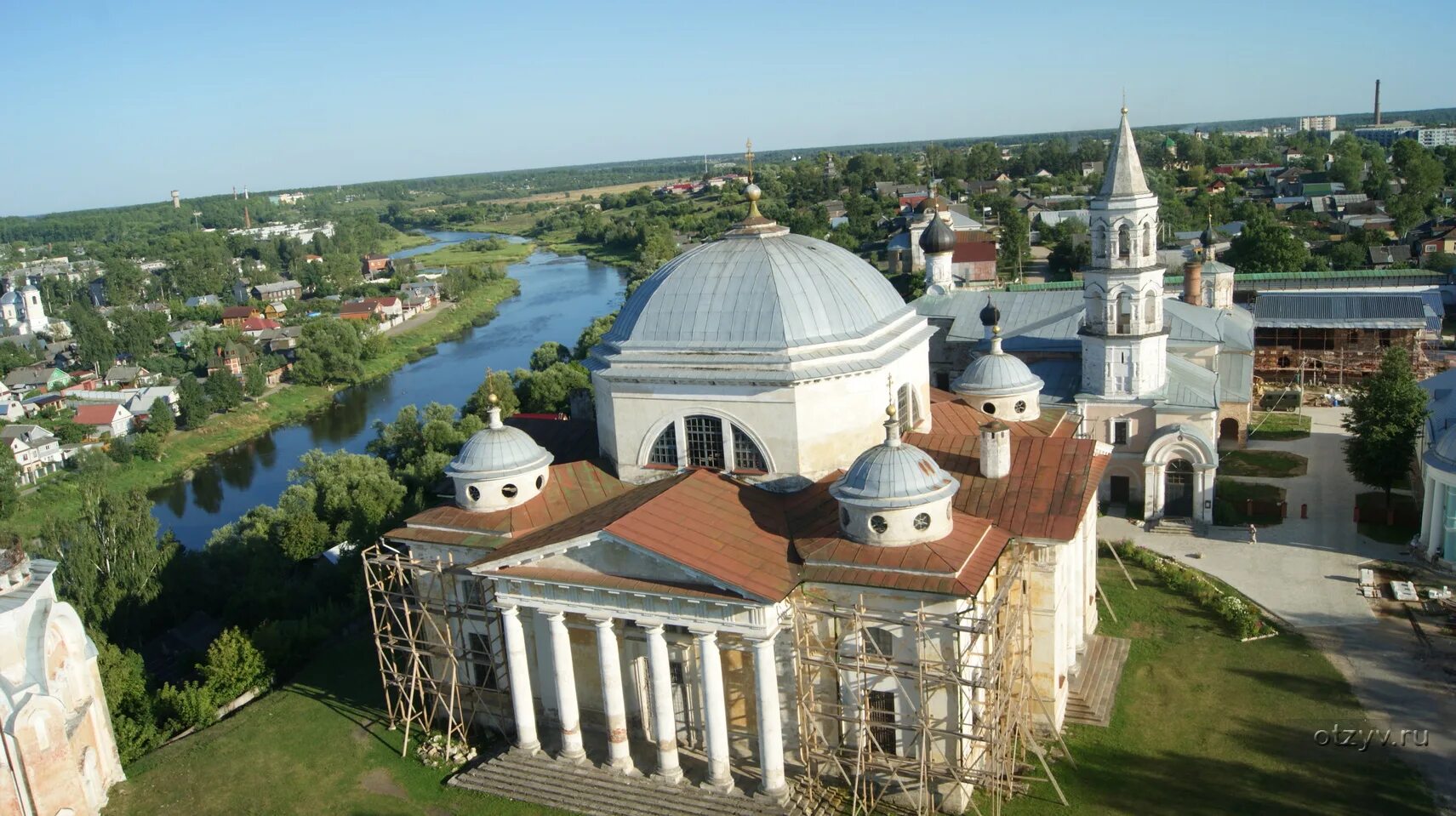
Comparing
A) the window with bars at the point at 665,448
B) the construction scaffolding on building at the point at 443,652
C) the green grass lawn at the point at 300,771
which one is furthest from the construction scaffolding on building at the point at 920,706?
the construction scaffolding on building at the point at 443,652

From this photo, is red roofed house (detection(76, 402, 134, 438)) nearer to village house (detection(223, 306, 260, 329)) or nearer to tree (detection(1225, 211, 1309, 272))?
village house (detection(223, 306, 260, 329))

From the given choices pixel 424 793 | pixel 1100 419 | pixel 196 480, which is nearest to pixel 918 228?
pixel 1100 419

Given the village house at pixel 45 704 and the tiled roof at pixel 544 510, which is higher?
the tiled roof at pixel 544 510

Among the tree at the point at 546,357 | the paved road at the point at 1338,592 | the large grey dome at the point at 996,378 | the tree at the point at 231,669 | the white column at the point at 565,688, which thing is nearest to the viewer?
the white column at the point at 565,688

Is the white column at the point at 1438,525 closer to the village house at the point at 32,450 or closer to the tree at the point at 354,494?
the tree at the point at 354,494

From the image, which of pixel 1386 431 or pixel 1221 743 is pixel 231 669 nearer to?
pixel 1221 743

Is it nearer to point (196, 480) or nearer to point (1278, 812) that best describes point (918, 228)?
point (196, 480)

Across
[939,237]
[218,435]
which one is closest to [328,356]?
[218,435]
